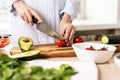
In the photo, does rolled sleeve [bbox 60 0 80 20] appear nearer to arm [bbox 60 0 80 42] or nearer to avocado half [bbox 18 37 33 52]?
arm [bbox 60 0 80 42]

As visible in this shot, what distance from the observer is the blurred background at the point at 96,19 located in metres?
2.04

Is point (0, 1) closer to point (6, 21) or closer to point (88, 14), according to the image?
point (6, 21)

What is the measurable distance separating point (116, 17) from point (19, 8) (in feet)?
3.69

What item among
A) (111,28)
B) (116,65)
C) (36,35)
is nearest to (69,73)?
(116,65)

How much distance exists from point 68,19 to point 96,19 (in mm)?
A: 879

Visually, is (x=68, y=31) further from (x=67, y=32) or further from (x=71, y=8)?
(x=71, y=8)

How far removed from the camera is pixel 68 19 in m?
1.34

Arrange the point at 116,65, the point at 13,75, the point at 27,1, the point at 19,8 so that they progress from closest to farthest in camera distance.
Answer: the point at 13,75, the point at 116,65, the point at 19,8, the point at 27,1

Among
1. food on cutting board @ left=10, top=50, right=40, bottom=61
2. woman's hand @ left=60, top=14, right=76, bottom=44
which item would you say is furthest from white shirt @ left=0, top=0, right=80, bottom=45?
food on cutting board @ left=10, top=50, right=40, bottom=61

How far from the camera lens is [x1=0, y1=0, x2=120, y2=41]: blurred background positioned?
2045 millimetres

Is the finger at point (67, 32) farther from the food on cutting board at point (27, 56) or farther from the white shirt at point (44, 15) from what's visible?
the food on cutting board at point (27, 56)

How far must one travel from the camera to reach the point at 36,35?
4.65 feet

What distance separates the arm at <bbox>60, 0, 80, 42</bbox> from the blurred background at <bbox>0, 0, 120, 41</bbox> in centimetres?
60

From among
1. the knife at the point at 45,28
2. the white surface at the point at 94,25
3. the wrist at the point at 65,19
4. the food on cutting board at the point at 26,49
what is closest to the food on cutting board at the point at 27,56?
the food on cutting board at the point at 26,49
